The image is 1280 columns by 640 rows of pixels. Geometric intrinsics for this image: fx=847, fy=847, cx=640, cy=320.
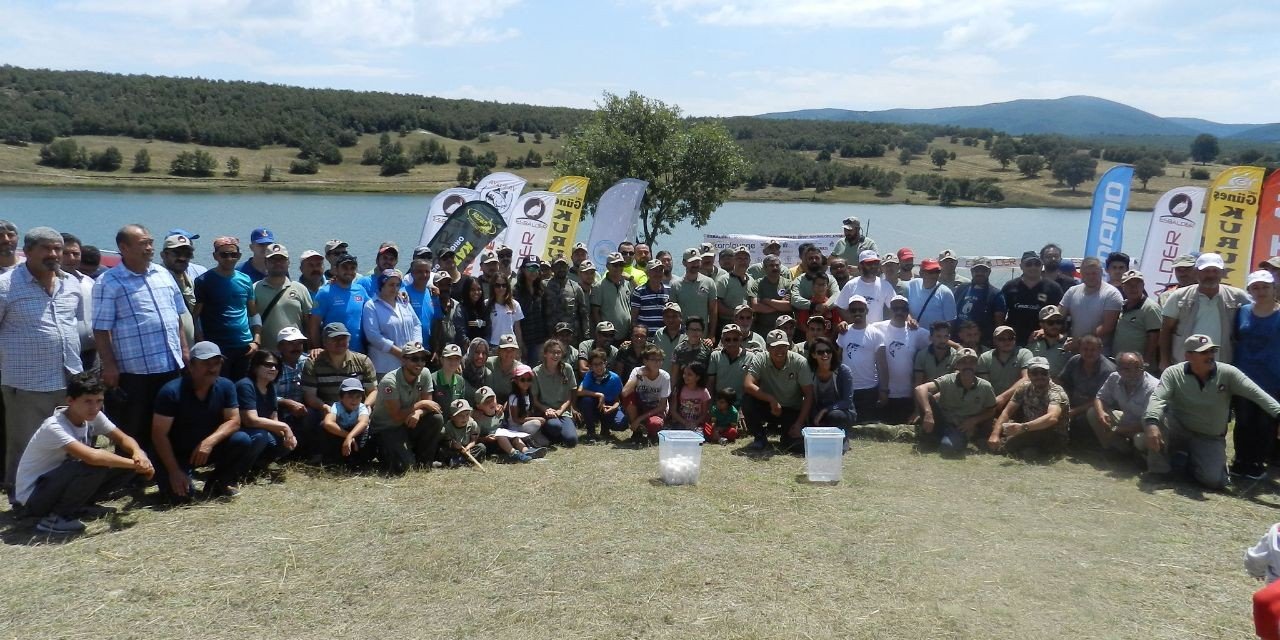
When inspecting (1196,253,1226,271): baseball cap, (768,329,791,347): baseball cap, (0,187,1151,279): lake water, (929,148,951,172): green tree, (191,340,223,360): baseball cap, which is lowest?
(0,187,1151,279): lake water

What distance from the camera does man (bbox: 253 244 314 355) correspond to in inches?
269

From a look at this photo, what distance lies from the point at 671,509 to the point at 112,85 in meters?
73.6

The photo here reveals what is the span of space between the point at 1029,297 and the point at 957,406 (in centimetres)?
148

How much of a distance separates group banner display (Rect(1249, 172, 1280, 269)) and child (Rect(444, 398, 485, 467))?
371 inches

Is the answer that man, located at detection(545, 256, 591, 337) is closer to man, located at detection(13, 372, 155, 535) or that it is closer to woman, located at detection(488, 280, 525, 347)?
woman, located at detection(488, 280, 525, 347)

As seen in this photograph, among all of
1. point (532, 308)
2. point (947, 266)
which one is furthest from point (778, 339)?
point (532, 308)

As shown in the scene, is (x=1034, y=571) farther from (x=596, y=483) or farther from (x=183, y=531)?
(x=183, y=531)

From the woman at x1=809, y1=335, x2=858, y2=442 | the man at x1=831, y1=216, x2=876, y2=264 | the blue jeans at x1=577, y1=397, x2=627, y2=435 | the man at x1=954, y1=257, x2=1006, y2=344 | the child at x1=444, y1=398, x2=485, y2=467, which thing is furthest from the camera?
the man at x1=831, y1=216, x2=876, y2=264

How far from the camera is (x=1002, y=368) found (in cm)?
768

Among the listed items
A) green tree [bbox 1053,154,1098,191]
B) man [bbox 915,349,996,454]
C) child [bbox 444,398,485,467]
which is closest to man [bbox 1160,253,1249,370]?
man [bbox 915,349,996,454]

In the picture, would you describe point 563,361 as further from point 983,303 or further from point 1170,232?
point 1170,232

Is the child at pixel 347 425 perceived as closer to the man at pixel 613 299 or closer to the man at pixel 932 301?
the man at pixel 613 299

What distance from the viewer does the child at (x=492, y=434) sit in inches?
276

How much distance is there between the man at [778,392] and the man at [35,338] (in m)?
5.17
